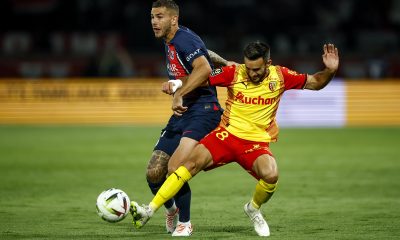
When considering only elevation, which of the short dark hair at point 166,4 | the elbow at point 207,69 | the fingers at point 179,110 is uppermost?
the short dark hair at point 166,4

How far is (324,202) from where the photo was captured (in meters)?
10.8

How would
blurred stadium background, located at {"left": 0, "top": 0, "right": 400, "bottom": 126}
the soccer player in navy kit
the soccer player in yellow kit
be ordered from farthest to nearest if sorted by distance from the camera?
blurred stadium background, located at {"left": 0, "top": 0, "right": 400, "bottom": 126}
the soccer player in navy kit
the soccer player in yellow kit

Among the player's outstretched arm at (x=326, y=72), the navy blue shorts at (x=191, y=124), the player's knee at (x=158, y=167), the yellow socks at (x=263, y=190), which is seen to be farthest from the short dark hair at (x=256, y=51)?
the player's knee at (x=158, y=167)

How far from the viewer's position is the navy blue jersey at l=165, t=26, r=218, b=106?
27.3 ft

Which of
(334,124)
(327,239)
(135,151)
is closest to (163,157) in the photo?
(327,239)

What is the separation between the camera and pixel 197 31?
28156 mm

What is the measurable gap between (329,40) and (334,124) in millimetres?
4497

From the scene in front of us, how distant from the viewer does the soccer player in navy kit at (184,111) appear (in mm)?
8234

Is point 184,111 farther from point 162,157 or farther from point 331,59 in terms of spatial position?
point 331,59

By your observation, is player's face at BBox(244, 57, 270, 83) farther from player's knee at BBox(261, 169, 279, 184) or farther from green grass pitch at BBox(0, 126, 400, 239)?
green grass pitch at BBox(0, 126, 400, 239)

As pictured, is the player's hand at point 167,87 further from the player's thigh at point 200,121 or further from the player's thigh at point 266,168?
the player's thigh at point 266,168

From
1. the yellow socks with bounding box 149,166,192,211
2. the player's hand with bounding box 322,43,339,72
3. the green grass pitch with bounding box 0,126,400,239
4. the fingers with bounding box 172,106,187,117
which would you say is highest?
the player's hand with bounding box 322,43,339,72

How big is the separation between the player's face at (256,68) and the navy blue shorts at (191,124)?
2.10 ft

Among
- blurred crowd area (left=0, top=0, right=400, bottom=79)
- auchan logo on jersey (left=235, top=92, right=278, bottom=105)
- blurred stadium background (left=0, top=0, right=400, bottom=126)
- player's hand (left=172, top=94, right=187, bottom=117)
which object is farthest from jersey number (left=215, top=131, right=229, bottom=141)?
blurred crowd area (left=0, top=0, right=400, bottom=79)
